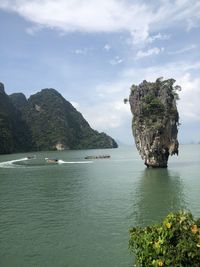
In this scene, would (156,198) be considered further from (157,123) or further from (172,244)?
(157,123)

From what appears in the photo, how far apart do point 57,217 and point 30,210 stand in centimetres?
422

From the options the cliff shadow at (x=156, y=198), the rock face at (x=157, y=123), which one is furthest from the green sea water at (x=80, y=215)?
the rock face at (x=157, y=123)

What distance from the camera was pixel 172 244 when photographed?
12812mm

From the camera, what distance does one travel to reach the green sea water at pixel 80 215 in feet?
67.1

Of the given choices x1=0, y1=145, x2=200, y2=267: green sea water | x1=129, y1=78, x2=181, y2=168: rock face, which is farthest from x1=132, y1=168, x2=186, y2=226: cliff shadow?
x1=129, y1=78, x2=181, y2=168: rock face

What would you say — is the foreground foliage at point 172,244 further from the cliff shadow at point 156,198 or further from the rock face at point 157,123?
the rock face at point 157,123

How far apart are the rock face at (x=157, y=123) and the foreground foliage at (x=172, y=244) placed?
57.4m

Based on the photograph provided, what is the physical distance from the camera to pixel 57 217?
29.9 m

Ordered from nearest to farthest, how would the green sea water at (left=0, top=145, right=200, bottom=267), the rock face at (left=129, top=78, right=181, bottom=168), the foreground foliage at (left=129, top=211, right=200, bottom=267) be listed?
the foreground foliage at (left=129, top=211, right=200, bottom=267) → the green sea water at (left=0, top=145, right=200, bottom=267) → the rock face at (left=129, top=78, right=181, bottom=168)

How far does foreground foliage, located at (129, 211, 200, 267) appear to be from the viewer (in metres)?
12.5

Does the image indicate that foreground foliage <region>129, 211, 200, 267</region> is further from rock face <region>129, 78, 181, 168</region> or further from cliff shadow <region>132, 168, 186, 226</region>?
rock face <region>129, 78, 181, 168</region>

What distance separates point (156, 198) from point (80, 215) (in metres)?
10.7

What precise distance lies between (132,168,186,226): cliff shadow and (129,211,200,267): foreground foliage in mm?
14229

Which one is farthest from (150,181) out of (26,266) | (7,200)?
(26,266)
